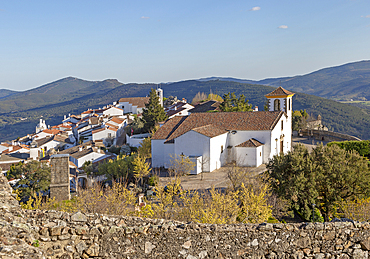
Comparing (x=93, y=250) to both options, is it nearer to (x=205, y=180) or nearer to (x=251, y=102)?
(x=205, y=180)

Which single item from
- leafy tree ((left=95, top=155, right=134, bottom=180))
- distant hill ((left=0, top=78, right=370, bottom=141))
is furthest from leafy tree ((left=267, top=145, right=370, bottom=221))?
distant hill ((left=0, top=78, right=370, bottom=141))

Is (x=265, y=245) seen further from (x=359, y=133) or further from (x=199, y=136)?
(x=359, y=133)

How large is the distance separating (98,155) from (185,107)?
21.4 m

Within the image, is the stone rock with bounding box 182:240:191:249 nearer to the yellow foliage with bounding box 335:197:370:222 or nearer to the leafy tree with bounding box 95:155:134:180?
the yellow foliage with bounding box 335:197:370:222

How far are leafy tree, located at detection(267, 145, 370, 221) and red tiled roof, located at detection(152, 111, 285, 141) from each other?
12.2m

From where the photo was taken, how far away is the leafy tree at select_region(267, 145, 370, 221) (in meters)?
16.2

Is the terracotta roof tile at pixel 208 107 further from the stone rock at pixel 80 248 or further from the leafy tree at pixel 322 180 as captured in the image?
the stone rock at pixel 80 248

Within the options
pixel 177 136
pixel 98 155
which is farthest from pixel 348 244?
pixel 98 155

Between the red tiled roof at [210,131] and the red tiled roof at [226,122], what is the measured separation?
876mm

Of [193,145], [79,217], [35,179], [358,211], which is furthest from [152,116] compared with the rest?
[79,217]

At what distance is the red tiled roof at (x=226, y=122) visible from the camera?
29.9 metres

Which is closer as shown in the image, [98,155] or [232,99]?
[98,155]

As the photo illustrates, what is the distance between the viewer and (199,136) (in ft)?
89.6

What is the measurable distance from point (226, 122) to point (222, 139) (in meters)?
2.73
